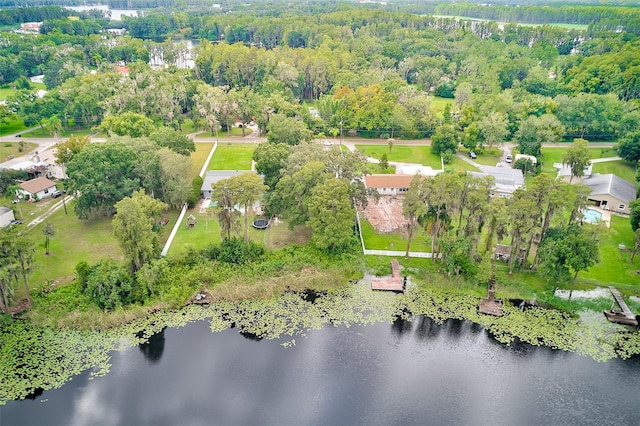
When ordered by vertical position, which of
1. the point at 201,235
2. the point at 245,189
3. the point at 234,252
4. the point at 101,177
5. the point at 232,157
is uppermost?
the point at 245,189

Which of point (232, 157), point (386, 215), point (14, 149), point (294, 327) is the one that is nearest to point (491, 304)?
point (294, 327)

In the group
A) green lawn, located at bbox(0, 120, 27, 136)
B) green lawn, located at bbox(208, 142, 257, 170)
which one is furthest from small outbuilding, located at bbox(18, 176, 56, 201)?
green lawn, located at bbox(0, 120, 27, 136)

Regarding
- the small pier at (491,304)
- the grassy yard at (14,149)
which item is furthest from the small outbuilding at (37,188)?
the small pier at (491,304)

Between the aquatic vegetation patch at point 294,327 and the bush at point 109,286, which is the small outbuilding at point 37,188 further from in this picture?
the aquatic vegetation patch at point 294,327

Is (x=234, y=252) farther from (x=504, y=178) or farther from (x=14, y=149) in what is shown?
(x=14, y=149)

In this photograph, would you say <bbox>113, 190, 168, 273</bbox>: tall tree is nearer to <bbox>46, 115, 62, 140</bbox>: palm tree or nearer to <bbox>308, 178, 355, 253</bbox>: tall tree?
<bbox>308, 178, 355, 253</bbox>: tall tree

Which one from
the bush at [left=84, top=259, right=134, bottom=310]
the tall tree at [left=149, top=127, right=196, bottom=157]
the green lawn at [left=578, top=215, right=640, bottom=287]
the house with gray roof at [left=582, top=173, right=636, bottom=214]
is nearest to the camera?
the bush at [left=84, top=259, right=134, bottom=310]

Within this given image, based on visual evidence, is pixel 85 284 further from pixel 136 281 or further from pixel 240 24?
pixel 240 24
